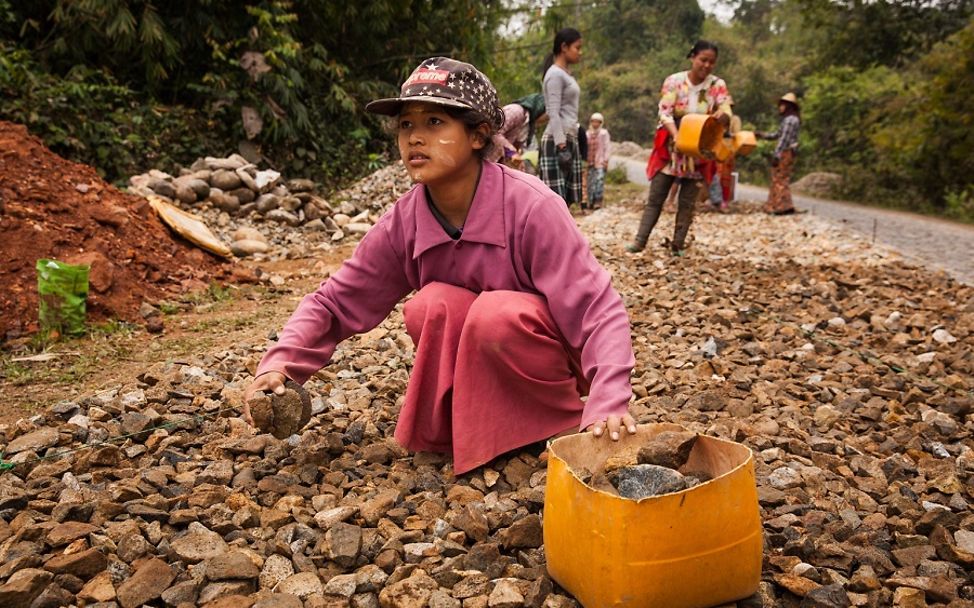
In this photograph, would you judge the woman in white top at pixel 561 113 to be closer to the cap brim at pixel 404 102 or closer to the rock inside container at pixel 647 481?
the cap brim at pixel 404 102

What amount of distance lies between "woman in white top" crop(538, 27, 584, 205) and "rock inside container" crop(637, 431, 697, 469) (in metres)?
4.83

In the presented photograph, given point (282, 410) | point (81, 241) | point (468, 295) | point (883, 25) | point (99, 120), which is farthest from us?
point (883, 25)

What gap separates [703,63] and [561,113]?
3.91ft

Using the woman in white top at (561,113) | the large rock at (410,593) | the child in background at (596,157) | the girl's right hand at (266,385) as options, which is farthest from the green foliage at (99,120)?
the large rock at (410,593)

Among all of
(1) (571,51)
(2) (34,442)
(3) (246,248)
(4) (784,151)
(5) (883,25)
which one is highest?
(5) (883,25)

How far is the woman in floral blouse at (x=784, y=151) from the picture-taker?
1057 cm

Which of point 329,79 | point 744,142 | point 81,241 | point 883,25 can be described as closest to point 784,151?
point 744,142

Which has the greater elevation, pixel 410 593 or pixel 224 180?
pixel 224 180

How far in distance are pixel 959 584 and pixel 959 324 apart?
308 centimetres

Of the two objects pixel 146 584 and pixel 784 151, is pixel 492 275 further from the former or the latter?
pixel 784 151

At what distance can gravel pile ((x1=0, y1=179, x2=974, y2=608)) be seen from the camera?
175 cm

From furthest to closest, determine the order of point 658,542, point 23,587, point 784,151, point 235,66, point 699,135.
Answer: point 784,151 < point 235,66 < point 699,135 < point 23,587 < point 658,542

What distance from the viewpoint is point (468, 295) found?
7.91 ft

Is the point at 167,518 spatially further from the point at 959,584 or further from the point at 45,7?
the point at 45,7
